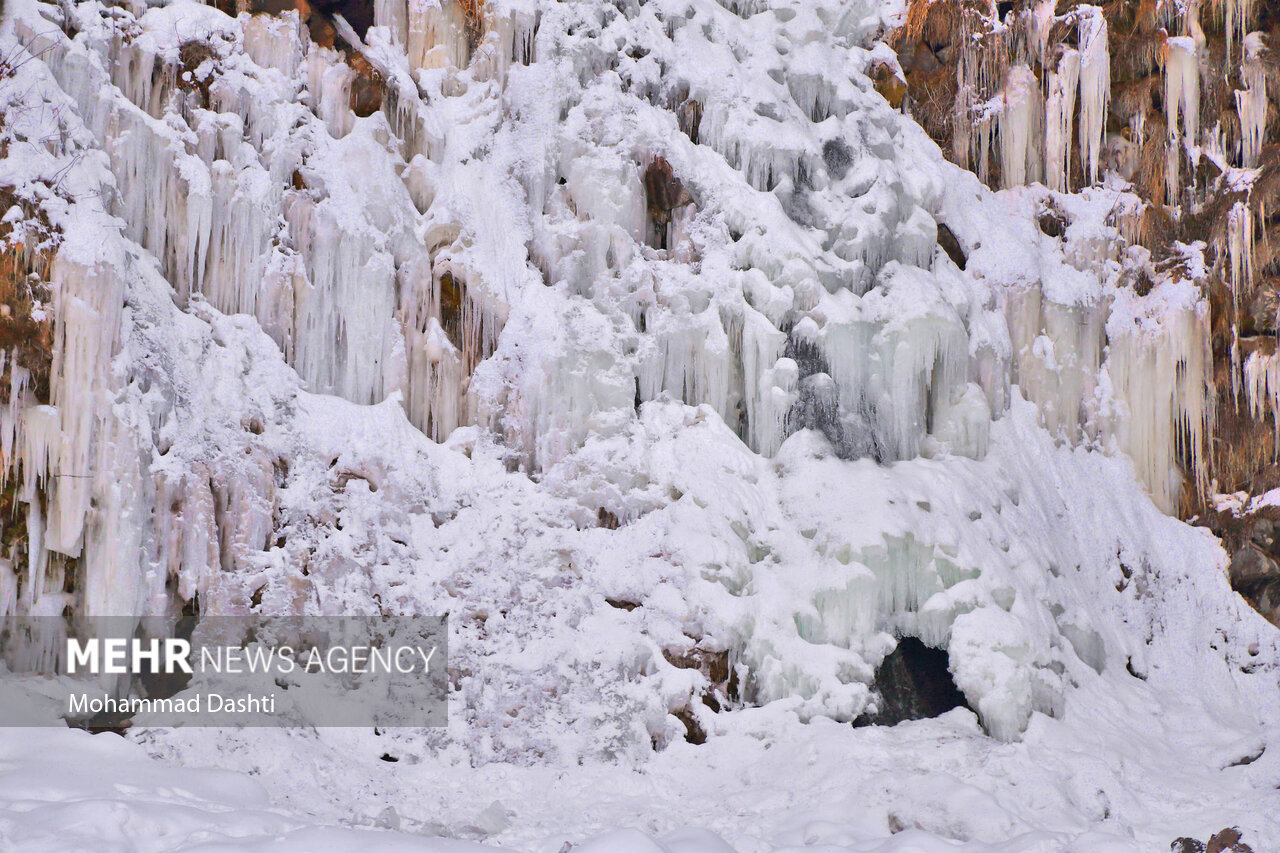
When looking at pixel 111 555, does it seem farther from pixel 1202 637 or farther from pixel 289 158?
pixel 1202 637

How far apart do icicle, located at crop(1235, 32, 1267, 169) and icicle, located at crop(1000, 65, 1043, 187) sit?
78.2 inches

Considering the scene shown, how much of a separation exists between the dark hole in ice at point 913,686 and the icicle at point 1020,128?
514 centimetres

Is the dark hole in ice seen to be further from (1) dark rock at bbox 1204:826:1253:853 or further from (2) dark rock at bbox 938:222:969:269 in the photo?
(2) dark rock at bbox 938:222:969:269

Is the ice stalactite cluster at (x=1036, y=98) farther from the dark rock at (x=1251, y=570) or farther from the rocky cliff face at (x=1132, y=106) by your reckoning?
the dark rock at (x=1251, y=570)

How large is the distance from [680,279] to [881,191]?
2012 mm

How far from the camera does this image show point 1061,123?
11.4 m

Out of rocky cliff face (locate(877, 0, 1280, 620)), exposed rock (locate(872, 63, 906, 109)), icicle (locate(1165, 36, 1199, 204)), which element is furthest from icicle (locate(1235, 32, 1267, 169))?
exposed rock (locate(872, 63, 906, 109))

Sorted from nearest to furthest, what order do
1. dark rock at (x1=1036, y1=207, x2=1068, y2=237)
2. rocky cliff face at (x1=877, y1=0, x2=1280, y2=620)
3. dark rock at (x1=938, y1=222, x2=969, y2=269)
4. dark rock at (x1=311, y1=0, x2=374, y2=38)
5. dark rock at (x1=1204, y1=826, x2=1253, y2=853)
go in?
dark rock at (x1=1204, y1=826, x2=1253, y2=853) → dark rock at (x1=311, y1=0, x2=374, y2=38) → dark rock at (x1=938, y1=222, x2=969, y2=269) → rocky cliff face at (x1=877, y1=0, x2=1280, y2=620) → dark rock at (x1=1036, y1=207, x2=1068, y2=237)

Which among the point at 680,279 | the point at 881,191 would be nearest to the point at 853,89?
the point at 881,191

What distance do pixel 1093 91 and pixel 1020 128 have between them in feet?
2.64

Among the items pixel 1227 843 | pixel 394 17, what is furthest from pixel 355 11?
pixel 1227 843

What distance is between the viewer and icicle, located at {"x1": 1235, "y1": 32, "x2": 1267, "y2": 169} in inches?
448

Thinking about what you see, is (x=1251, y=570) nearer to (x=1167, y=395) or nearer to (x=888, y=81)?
(x=1167, y=395)

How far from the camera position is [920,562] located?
8.67 metres
